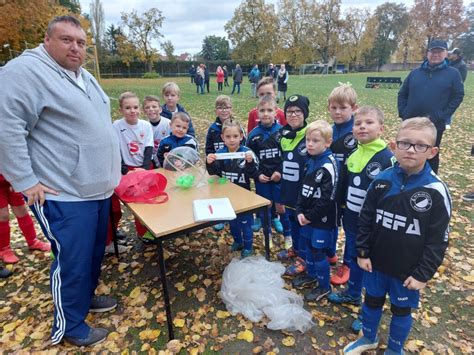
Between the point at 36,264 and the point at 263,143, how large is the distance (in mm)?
3077

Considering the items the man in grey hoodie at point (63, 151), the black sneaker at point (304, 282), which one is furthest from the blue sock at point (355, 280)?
the man in grey hoodie at point (63, 151)

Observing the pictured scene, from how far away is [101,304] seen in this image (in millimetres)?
3031

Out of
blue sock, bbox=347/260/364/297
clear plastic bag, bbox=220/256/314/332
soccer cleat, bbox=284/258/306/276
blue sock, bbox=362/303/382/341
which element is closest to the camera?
blue sock, bbox=362/303/382/341

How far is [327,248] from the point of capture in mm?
2982

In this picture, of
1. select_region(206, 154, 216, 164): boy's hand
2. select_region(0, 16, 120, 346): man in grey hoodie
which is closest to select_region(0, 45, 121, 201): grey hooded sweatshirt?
select_region(0, 16, 120, 346): man in grey hoodie

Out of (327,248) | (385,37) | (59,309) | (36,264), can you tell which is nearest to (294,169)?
(327,248)

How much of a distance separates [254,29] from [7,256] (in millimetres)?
51901

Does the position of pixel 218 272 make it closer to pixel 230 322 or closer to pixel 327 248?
pixel 230 322

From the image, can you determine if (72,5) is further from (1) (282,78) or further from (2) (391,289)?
(2) (391,289)

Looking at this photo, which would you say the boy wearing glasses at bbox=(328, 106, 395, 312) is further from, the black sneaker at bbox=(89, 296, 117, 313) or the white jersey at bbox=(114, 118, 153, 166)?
the white jersey at bbox=(114, 118, 153, 166)

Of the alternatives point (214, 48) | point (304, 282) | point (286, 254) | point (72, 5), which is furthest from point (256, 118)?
point (214, 48)

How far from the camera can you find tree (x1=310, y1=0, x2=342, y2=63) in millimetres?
50125

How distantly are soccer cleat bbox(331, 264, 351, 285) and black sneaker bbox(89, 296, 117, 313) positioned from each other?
2198mm

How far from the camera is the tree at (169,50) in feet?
166
